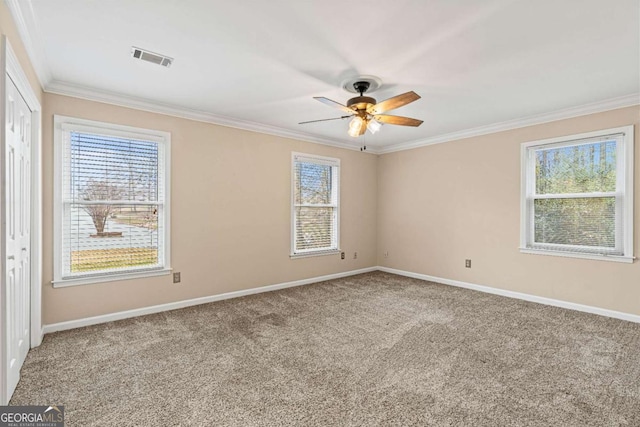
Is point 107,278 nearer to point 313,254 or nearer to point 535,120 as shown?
point 313,254

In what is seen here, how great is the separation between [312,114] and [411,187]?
2.54 meters

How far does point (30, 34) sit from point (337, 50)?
222 centimetres

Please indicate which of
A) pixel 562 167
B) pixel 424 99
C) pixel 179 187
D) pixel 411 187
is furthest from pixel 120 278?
pixel 562 167

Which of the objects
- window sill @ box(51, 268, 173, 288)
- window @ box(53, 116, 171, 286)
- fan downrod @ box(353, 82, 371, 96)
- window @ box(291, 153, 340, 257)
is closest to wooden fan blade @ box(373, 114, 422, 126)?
fan downrod @ box(353, 82, 371, 96)

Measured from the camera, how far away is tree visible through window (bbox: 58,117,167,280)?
3322 mm

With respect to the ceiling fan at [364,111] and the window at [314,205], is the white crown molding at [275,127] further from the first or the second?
the ceiling fan at [364,111]

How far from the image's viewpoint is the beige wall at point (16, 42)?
1.84 metres

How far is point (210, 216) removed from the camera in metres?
4.24

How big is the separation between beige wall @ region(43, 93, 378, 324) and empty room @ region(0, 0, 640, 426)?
0.09 feet

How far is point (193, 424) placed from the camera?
1.83 m

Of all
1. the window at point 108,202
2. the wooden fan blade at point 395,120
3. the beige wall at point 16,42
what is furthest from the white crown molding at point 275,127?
the wooden fan blade at point 395,120

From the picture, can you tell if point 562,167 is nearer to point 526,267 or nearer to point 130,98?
point 526,267

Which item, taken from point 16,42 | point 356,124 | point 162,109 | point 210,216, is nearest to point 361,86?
point 356,124

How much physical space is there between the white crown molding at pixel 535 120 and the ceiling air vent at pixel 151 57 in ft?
13.6
